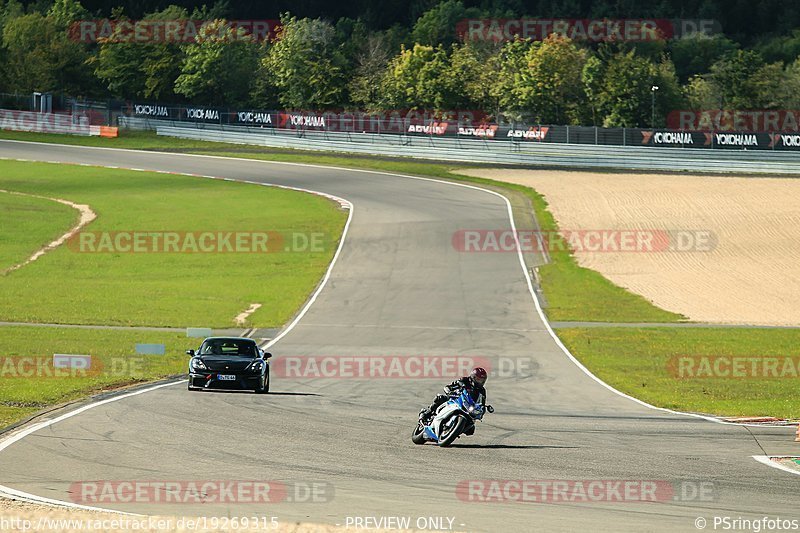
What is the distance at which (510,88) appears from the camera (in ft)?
335

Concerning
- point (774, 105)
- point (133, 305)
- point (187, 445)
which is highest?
point (774, 105)

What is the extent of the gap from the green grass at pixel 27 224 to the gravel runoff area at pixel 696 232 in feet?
85.3

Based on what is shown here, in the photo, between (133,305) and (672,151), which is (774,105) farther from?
(133,305)

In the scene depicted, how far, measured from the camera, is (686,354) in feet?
110

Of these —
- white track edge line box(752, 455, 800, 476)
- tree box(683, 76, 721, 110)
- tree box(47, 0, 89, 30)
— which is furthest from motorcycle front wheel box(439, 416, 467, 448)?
tree box(47, 0, 89, 30)

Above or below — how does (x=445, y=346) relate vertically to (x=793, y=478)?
below

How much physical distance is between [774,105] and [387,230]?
5919cm

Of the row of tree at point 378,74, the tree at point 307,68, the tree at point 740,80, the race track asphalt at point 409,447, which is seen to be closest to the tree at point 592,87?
the row of tree at point 378,74

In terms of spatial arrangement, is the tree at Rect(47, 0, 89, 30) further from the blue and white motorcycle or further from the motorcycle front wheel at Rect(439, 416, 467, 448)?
the motorcycle front wheel at Rect(439, 416, 467, 448)

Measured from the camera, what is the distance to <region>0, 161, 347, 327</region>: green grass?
131 feet

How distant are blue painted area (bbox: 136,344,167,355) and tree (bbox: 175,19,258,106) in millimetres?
82506

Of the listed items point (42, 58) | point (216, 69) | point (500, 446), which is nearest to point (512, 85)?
point (216, 69)

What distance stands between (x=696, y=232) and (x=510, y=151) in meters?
27.5

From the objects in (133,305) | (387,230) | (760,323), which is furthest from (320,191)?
(760,323)
